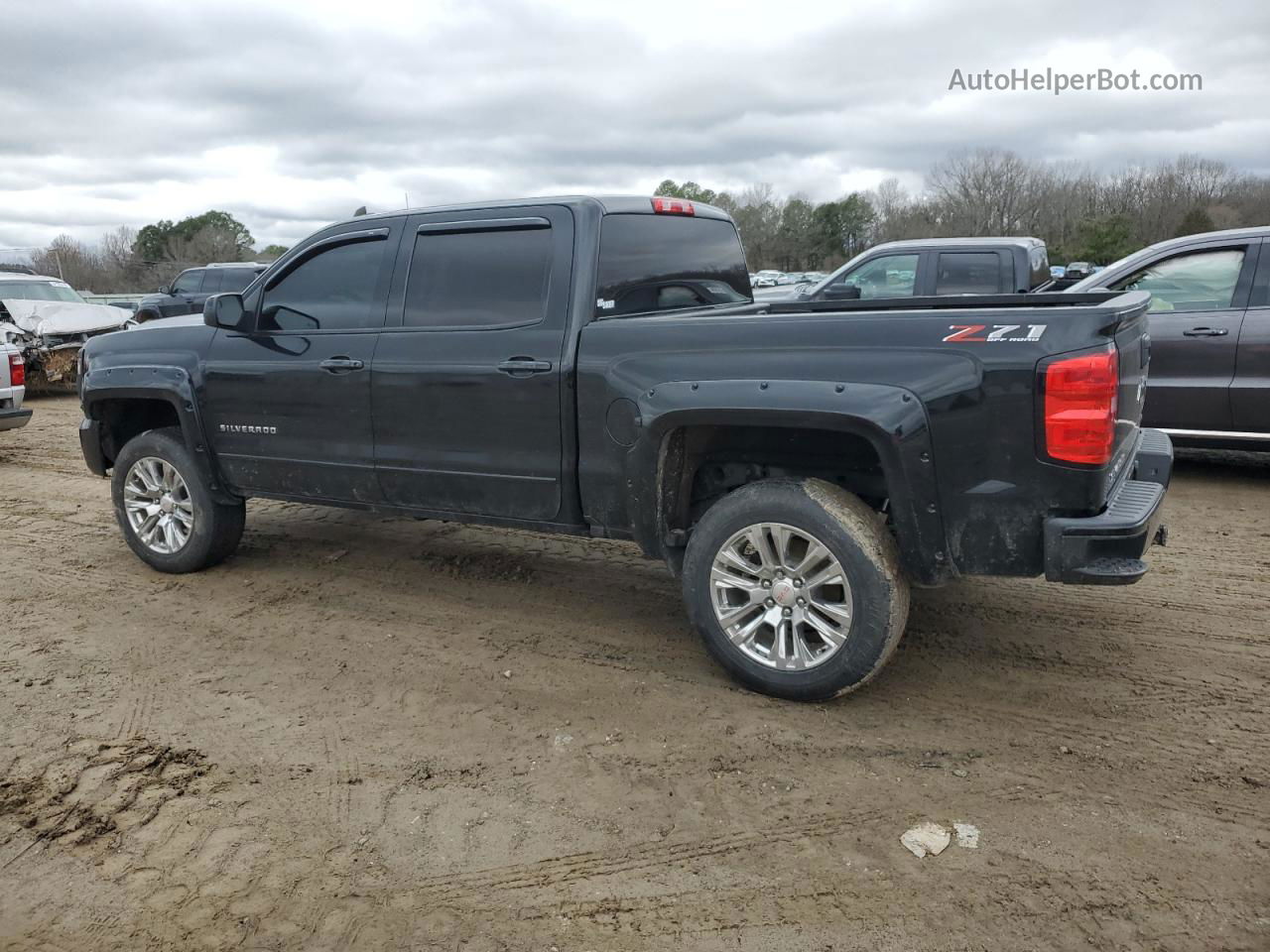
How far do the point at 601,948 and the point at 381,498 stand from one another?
2.95 meters

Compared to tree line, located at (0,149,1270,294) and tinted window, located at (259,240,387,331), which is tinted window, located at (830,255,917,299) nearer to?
tinted window, located at (259,240,387,331)

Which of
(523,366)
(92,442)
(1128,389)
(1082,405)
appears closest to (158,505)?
(92,442)

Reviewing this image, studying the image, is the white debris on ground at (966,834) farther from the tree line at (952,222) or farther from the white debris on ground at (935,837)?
the tree line at (952,222)

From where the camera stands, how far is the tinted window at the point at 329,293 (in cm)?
502

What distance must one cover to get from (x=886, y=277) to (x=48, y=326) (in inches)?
483

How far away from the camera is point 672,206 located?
4.96m

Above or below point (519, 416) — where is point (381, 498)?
below

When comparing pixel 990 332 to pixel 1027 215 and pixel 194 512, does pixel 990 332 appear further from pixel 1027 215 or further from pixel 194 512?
pixel 1027 215

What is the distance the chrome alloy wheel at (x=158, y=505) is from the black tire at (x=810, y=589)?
335cm

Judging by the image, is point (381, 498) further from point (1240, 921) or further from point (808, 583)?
point (1240, 921)

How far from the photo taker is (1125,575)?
3.35 metres

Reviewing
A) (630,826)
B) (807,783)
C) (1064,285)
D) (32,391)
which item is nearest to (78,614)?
(630,826)

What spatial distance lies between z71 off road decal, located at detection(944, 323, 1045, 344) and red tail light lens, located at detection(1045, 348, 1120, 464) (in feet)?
0.43

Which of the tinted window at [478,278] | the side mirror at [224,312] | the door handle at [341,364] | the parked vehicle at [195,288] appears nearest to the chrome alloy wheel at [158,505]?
the side mirror at [224,312]
